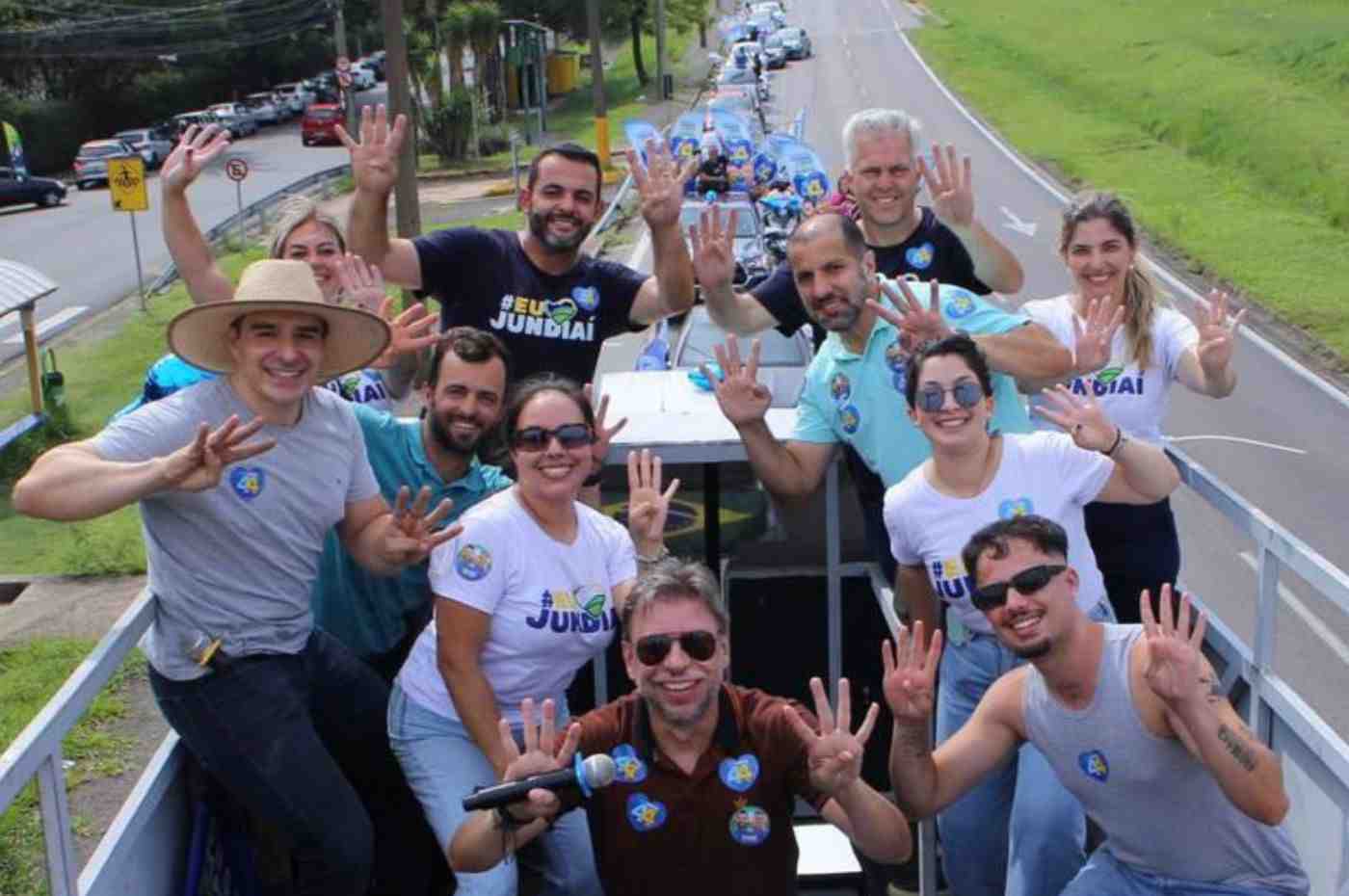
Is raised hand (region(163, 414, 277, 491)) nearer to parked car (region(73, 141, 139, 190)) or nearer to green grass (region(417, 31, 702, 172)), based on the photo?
green grass (region(417, 31, 702, 172))

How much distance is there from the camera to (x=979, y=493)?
14.4 feet

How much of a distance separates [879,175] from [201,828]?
3037 mm

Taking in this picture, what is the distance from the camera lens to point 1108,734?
383cm

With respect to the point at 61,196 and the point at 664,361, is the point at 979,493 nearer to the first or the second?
the point at 664,361

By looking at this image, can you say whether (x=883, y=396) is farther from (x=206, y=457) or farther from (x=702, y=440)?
(x=206, y=457)

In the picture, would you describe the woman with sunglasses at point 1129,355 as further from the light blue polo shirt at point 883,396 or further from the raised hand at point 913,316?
the raised hand at point 913,316

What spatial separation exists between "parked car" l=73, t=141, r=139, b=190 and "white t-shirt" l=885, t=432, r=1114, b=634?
4921cm

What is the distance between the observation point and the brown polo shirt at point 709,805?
3.85 metres

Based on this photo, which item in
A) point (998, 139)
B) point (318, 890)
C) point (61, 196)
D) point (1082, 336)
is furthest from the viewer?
point (61, 196)

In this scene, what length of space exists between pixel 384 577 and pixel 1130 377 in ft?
8.07

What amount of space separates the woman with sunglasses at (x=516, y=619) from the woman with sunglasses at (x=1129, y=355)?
5.37ft

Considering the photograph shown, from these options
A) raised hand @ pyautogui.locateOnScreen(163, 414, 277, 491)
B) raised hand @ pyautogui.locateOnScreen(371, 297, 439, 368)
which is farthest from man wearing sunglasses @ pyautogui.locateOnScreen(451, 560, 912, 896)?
raised hand @ pyautogui.locateOnScreen(371, 297, 439, 368)

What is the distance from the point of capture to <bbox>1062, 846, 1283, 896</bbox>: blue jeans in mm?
3842

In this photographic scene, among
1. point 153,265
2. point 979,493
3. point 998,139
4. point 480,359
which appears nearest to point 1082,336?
point 979,493
